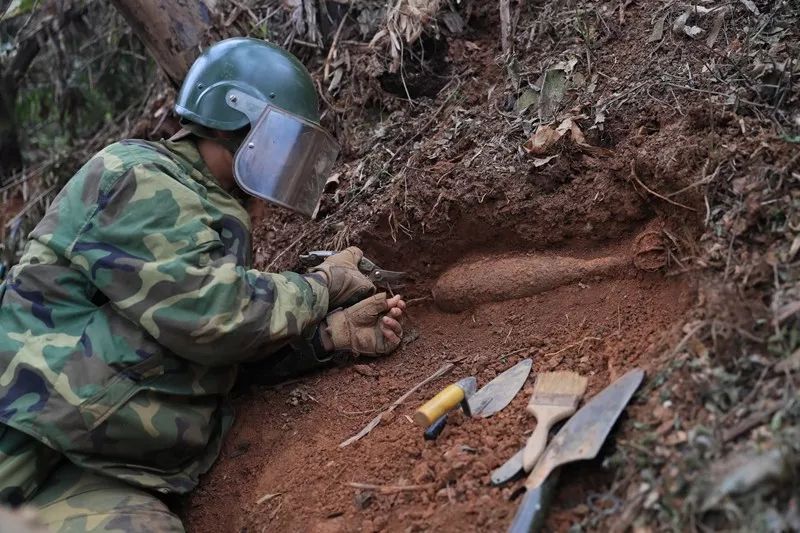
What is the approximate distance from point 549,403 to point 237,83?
1.73 metres

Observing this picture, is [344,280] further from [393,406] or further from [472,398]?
[472,398]

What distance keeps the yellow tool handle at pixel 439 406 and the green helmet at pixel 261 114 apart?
1.07 metres

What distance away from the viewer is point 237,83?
318 centimetres

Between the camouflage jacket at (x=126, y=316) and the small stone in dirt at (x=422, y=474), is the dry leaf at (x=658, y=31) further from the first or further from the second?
the small stone in dirt at (x=422, y=474)

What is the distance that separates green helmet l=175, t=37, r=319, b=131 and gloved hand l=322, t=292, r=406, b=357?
2.71ft

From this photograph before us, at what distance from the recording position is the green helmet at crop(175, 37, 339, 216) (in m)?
3.15

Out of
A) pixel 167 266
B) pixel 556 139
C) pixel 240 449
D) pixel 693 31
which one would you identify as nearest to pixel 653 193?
pixel 556 139

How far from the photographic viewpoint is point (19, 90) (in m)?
6.56

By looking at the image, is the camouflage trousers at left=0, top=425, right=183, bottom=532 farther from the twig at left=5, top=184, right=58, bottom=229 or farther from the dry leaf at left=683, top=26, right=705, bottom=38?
the twig at left=5, top=184, right=58, bottom=229

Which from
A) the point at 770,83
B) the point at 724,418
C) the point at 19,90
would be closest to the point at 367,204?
the point at 770,83

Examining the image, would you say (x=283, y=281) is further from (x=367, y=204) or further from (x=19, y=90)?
(x=19, y=90)

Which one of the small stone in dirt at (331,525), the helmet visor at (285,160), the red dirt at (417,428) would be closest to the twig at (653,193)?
the red dirt at (417,428)

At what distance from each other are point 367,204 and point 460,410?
133 centimetres

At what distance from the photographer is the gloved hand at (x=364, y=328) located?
10.9 feet
